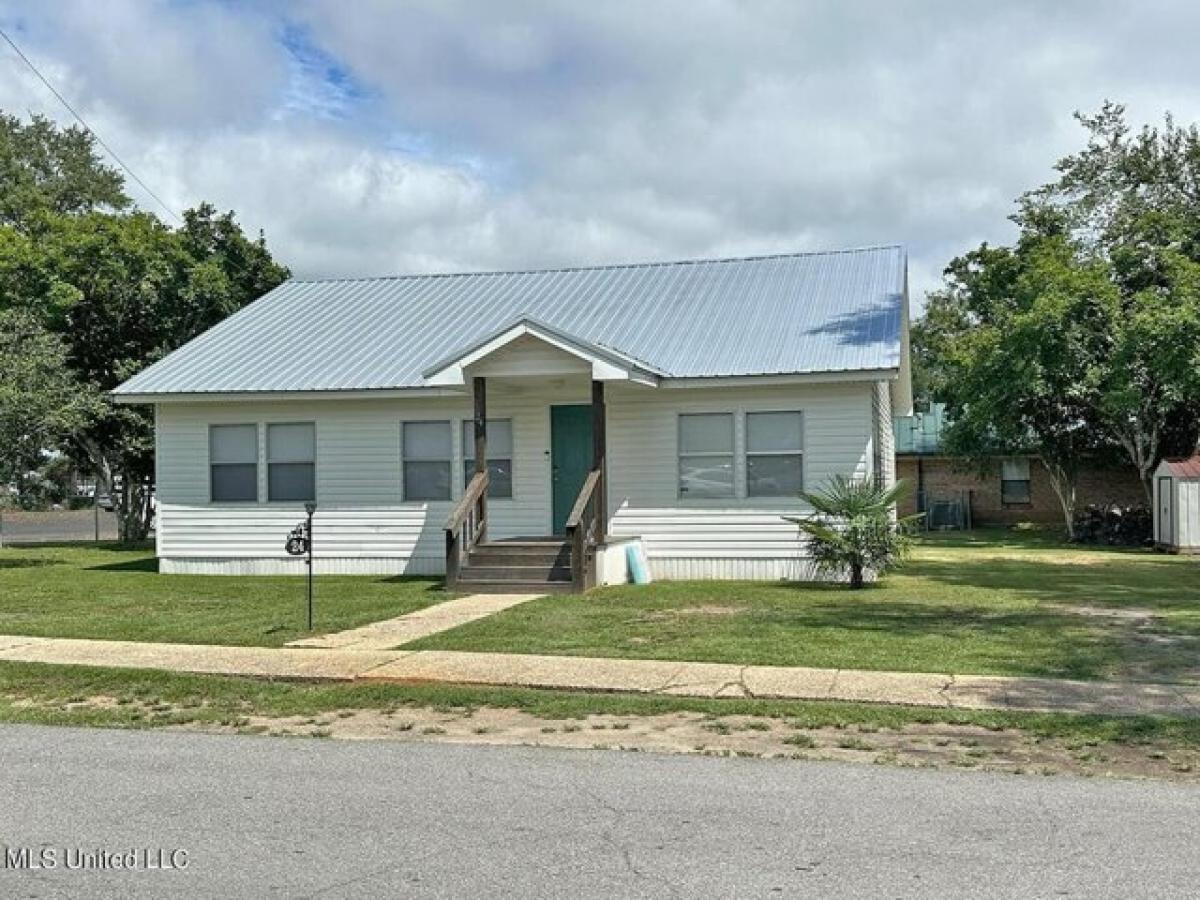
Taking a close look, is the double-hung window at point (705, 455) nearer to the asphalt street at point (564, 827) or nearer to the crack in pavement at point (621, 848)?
the asphalt street at point (564, 827)

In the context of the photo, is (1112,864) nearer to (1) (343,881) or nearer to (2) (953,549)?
(1) (343,881)

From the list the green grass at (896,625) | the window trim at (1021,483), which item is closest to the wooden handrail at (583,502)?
the green grass at (896,625)

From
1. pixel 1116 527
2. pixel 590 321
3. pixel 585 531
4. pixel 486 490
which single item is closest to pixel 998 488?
pixel 1116 527

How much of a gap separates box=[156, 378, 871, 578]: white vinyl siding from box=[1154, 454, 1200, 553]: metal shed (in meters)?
10.5

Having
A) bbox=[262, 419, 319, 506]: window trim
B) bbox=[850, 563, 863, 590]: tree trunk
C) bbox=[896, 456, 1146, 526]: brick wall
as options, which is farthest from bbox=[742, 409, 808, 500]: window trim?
bbox=[896, 456, 1146, 526]: brick wall

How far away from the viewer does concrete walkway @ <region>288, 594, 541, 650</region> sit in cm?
1109

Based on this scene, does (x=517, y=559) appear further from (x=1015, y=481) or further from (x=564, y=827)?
(x=1015, y=481)

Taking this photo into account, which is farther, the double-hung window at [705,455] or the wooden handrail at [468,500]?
the double-hung window at [705,455]

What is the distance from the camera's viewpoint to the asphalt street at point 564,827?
4.74m

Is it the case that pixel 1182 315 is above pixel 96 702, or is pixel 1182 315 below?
above

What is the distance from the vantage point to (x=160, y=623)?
1276 centimetres

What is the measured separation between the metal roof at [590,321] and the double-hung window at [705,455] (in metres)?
0.92

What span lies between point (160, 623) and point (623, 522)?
23.6 feet

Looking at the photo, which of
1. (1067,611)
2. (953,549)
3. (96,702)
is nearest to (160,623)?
(96,702)
